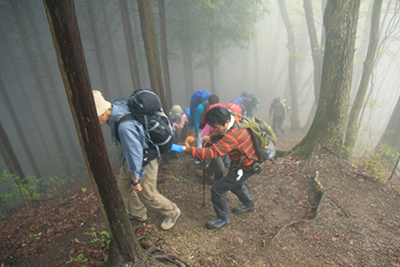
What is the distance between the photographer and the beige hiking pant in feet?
9.71

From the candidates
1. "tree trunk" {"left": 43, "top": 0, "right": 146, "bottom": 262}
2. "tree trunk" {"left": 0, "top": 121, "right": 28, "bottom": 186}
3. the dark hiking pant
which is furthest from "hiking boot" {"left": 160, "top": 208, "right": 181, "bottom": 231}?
"tree trunk" {"left": 0, "top": 121, "right": 28, "bottom": 186}

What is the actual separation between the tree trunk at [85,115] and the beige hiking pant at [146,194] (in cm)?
82

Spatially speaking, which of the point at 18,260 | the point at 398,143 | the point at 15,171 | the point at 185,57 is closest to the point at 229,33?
the point at 185,57

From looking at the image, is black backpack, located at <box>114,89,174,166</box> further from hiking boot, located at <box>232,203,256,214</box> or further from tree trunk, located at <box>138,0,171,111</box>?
tree trunk, located at <box>138,0,171,111</box>

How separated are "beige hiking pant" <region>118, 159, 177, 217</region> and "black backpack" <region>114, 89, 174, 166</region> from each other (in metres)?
0.40

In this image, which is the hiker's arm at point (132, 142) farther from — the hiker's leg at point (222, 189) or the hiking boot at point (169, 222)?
the hiker's leg at point (222, 189)

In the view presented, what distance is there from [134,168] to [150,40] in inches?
178

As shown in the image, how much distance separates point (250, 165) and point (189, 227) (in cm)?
161

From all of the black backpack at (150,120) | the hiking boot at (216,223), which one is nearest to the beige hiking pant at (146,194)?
the black backpack at (150,120)

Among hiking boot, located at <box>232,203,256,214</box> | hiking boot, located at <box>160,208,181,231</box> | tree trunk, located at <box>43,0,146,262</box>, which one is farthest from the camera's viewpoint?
hiking boot, located at <box>232,203,256,214</box>

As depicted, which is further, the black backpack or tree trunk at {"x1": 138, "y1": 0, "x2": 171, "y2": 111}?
tree trunk at {"x1": 138, "y1": 0, "x2": 171, "y2": 111}

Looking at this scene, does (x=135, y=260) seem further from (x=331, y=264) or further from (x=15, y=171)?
(x=15, y=171)

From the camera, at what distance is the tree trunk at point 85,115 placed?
4.66 ft

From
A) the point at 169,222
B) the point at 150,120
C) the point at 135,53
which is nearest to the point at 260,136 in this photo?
the point at 150,120
